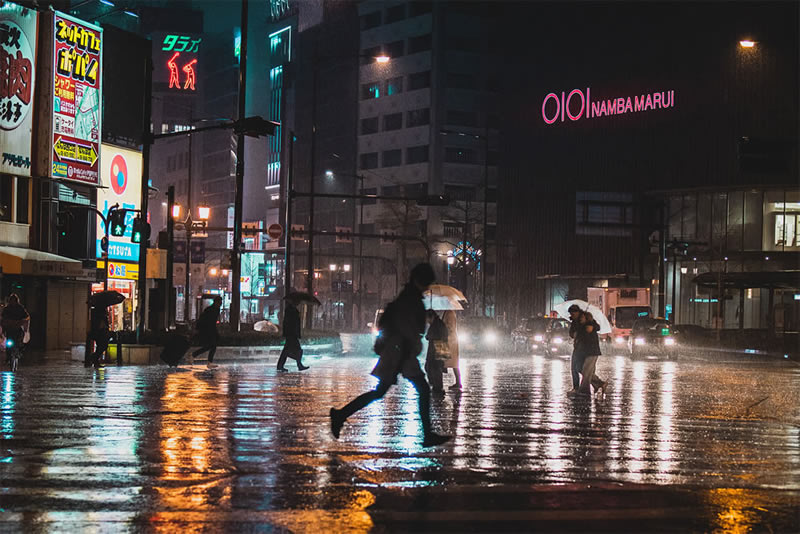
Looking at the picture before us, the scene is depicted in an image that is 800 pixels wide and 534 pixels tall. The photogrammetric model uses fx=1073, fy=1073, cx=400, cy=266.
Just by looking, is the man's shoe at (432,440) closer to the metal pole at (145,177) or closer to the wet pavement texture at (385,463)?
the wet pavement texture at (385,463)

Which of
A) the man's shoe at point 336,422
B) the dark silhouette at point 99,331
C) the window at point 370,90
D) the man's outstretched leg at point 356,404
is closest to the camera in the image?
the man's outstretched leg at point 356,404

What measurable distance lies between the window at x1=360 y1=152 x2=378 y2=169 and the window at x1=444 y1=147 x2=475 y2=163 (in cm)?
901

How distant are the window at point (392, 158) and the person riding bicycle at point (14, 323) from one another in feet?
266

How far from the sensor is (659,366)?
124 ft

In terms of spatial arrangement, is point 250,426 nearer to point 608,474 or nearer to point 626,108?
point 608,474

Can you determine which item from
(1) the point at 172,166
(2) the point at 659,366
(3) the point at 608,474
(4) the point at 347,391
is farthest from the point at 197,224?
(1) the point at 172,166

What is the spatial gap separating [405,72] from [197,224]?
2511 inches

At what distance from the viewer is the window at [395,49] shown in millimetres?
106500

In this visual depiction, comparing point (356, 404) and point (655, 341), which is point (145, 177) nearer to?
point (356, 404)

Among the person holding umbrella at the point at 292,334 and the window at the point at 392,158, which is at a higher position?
the window at the point at 392,158

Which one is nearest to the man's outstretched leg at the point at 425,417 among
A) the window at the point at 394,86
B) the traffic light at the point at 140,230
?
the traffic light at the point at 140,230

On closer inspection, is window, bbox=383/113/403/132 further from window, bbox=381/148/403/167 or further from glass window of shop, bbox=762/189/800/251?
glass window of shop, bbox=762/189/800/251

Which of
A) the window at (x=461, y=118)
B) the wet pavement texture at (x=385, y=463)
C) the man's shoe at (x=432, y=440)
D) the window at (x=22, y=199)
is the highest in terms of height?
the window at (x=461, y=118)

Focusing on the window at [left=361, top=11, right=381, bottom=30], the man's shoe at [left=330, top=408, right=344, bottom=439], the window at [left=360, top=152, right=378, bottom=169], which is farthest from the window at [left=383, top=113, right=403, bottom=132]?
the man's shoe at [left=330, top=408, right=344, bottom=439]
